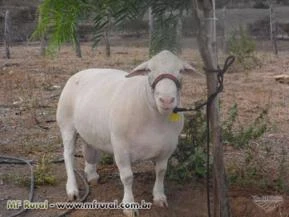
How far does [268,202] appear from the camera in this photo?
534 cm

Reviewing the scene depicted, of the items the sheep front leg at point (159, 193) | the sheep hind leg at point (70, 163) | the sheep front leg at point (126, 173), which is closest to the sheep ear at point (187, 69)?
the sheep front leg at point (126, 173)

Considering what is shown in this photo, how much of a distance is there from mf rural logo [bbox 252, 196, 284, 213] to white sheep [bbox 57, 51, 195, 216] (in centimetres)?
81

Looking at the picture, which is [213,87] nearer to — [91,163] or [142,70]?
[142,70]

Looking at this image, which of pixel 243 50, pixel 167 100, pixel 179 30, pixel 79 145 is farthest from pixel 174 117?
pixel 243 50

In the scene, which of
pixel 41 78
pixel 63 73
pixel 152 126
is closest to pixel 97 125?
pixel 152 126

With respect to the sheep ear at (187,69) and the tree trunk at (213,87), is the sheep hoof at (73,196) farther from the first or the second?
the sheep ear at (187,69)

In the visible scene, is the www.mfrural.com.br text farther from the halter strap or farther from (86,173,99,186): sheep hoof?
the halter strap

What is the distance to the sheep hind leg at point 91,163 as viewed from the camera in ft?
20.0

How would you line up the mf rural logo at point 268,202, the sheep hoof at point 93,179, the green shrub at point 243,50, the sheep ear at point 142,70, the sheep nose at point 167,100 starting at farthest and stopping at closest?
the green shrub at point 243,50
the sheep hoof at point 93,179
the mf rural logo at point 268,202
the sheep ear at point 142,70
the sheep nose at point 167,100

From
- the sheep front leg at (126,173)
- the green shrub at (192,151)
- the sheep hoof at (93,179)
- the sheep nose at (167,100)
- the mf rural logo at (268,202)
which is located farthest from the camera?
the sheep hoof at (93,179)

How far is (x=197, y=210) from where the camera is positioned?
5.36 metres

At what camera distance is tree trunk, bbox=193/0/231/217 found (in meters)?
4.52

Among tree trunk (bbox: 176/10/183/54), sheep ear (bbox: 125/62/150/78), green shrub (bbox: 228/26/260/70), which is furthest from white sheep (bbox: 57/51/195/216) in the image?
green shrub (bbox: 228/26/260/70)

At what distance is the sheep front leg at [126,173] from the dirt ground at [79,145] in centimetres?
12
